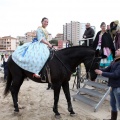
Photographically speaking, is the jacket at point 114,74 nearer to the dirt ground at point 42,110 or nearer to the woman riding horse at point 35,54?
the dirt ground at point 42,110

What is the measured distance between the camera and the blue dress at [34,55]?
4656 mm

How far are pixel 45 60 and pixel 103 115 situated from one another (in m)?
1.98

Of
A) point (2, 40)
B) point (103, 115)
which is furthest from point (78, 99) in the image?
point (2, 40)

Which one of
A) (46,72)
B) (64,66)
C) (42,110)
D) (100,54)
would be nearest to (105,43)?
(100,54)

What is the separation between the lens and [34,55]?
15.4 ft

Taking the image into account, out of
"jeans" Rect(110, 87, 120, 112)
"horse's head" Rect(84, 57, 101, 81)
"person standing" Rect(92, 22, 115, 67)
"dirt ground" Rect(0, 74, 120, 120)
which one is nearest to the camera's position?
"jeans" Rect(110, 87, 120, 112)

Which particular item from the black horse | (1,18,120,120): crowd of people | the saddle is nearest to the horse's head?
the black horse

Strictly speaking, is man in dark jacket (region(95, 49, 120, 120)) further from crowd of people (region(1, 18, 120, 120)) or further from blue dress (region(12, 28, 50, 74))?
blue dress (region(12, 28, 50, 74))

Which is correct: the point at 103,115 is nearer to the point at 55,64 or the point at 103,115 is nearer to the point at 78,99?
the point at 78,99

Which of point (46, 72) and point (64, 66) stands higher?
point (64, 66)

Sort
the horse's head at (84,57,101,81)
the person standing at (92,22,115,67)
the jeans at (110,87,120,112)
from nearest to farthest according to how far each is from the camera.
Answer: the jeans at (110,87,120,112)
the horse's head at (84,57,101,81)
the person standing at (92,22,115,67)

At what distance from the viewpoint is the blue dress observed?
4.66 m

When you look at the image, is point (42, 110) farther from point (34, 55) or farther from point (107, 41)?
point (107, 41)

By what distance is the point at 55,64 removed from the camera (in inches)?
184
